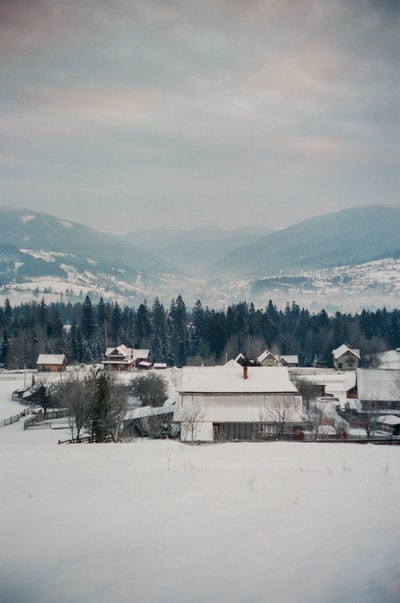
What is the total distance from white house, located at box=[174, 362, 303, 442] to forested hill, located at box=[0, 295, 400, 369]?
54034 mm

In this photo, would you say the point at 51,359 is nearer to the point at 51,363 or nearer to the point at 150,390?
the point at 51,363

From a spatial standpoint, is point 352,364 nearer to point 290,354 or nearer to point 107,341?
point 290,354

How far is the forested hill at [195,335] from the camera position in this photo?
3706 inches

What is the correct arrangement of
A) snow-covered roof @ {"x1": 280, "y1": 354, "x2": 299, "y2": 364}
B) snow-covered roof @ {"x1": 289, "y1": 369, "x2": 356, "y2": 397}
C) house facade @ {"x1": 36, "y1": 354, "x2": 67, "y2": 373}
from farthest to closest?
1. snow-covered roof @ {"x1": 280, "y1": 354, "x2": 299, "y2": 364}
2. house facade @ {"x1": 36, "y1": 354, "x2": 67, "y2": 373}
3. snow-covered roof @ {"x1": 289, "y1": 369, "x2": 356, "y2": 397}

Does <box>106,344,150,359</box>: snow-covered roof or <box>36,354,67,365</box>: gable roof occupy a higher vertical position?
<box>106,344,150,359</box>: snow-covered roof

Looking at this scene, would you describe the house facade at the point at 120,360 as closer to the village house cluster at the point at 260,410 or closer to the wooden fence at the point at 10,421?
the wooden fence at the point at 10,421

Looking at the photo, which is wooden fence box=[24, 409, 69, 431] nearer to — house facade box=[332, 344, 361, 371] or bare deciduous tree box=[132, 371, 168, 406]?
bare deciduous tree box=[132, 371, 168, 406]

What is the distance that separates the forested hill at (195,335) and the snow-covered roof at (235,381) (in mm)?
53239

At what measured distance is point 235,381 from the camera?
3341cm

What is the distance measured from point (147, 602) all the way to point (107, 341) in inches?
3988

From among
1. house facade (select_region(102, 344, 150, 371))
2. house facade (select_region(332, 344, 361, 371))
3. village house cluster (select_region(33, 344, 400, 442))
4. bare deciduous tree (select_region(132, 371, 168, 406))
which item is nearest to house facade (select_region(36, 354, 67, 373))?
house facade (select_region(102, 344, 150, 371))

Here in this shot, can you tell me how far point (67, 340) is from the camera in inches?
3939

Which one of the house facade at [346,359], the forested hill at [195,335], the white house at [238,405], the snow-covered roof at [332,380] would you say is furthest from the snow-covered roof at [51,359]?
the white house at [238,405]

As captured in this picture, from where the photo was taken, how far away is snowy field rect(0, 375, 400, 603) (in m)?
5.90
